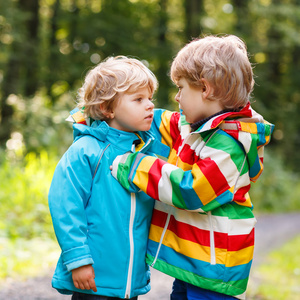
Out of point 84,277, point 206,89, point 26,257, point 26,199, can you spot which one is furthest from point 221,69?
point 26,199

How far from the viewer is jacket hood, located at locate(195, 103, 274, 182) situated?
6.47 ft

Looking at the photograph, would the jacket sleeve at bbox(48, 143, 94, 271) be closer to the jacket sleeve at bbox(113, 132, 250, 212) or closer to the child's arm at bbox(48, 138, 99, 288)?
the child's arm at bbox(48, 138, 99, 288)

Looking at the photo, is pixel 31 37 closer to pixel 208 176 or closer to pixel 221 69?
pixel 221 69

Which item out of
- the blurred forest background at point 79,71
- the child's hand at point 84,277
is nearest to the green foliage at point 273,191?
the blurred forest background at point 79,71

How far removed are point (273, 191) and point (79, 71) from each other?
636 centimetres

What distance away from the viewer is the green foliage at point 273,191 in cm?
1076

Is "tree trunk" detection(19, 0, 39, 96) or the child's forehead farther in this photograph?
"tree trunk" detection(19, 0, 39, 96)

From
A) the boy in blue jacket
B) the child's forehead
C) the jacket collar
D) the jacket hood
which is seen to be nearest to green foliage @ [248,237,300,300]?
the boy in blue jacket

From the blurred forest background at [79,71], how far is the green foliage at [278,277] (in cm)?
239

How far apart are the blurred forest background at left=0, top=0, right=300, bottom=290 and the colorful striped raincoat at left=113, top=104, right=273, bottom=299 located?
3.00 metres

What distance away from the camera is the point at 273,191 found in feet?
37.2

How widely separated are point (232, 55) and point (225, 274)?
3.51 feet

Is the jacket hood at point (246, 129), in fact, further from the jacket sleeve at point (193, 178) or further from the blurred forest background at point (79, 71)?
the blurred forest background at point (79, 71)

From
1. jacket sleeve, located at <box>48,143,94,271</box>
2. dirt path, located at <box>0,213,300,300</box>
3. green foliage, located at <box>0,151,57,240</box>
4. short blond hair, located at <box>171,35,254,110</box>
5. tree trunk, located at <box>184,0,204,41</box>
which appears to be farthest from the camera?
tree trunk, located at <box>184,0,204,41</box>
